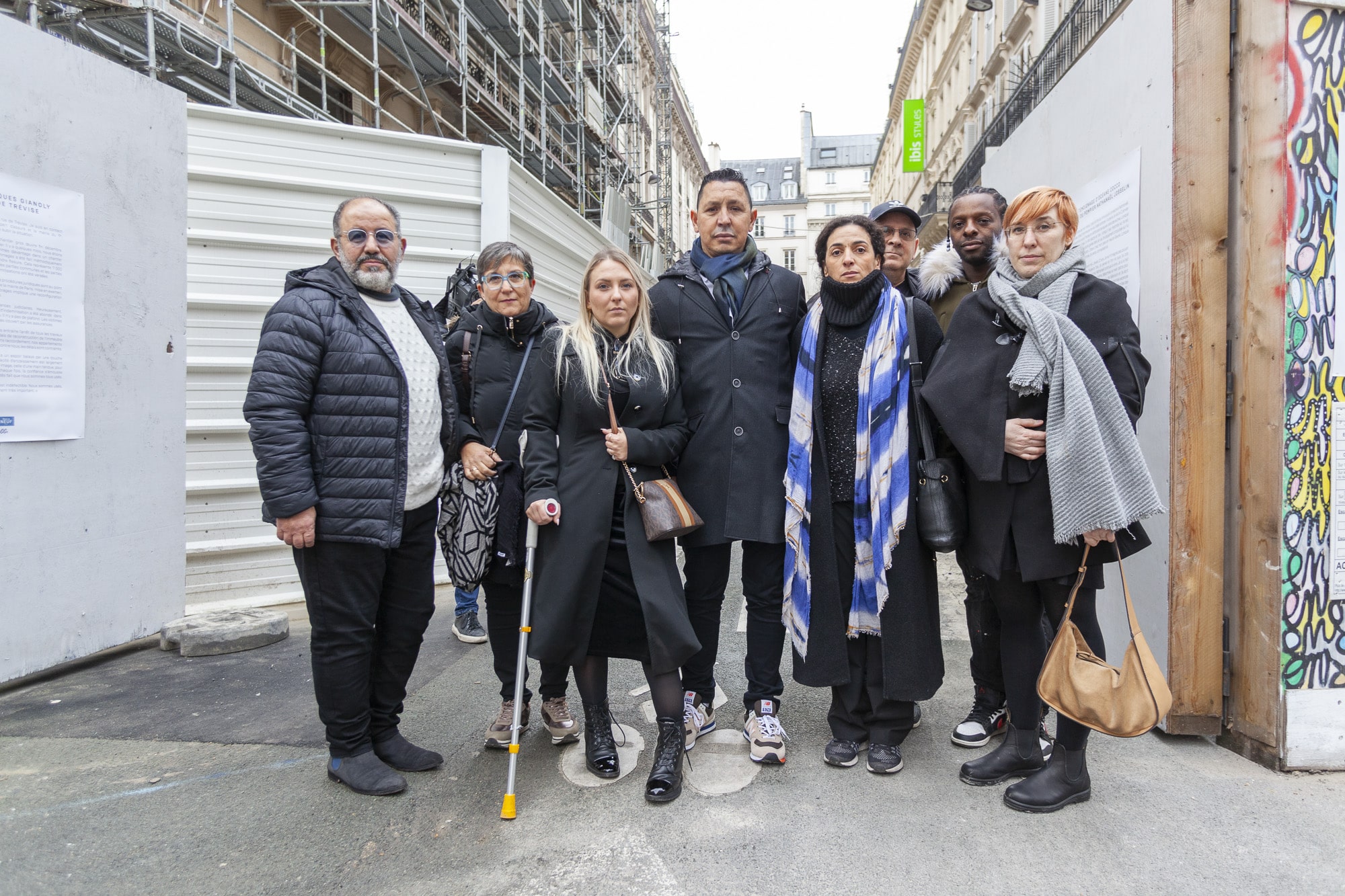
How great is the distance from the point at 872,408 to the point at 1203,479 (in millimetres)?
1331

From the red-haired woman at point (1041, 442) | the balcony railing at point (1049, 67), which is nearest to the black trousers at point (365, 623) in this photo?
the red-haired woman at point (1041, 442)

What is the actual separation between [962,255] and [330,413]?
2841 millimetres

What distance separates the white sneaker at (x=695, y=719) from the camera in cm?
324

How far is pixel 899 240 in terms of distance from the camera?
146 inches

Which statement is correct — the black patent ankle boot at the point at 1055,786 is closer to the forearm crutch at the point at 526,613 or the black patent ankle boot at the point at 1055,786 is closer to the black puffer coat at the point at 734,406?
the black puffer coat at the point at 734,406

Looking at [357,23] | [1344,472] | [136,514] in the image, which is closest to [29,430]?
[136,514]

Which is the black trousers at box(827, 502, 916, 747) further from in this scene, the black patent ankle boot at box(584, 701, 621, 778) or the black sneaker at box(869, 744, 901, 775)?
the black patent ankle boot at box(584, 701, 621, 778)

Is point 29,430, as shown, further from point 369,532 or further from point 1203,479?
point 1203,479

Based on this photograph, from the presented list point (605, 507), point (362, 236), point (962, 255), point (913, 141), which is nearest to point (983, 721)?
point (605, 507)

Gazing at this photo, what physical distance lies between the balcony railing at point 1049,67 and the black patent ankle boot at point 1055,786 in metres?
6.51

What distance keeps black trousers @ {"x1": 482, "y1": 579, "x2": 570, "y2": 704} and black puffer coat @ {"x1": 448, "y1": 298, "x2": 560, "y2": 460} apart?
54cm

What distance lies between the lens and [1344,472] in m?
2.93

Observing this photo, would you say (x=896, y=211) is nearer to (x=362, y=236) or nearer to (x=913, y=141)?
(x=362, y=236)

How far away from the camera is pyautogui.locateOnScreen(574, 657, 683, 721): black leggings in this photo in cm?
294
